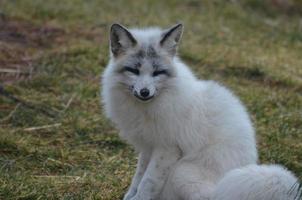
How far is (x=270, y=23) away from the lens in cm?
1112

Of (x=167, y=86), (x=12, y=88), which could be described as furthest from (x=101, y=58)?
(x=167, y=86)

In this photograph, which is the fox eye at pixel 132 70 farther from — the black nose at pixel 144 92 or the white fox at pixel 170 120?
the black nose at pixel 144 92

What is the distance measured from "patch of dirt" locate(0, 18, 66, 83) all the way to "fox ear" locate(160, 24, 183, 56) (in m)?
3.21

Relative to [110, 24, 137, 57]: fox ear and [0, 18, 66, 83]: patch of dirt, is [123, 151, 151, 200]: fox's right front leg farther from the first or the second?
[0, 18, 66, 83]: patch of dirt

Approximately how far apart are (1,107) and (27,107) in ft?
0.87

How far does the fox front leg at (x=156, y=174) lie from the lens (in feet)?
15.6

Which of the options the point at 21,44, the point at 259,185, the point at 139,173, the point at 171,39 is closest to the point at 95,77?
the point at 21,44

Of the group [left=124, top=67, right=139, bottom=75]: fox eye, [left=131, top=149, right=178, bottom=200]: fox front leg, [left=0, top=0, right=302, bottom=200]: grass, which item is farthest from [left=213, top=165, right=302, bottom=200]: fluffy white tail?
[left=0, top=0, right=302, bottom=200]: grass

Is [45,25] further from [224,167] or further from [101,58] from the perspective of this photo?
[224,167]

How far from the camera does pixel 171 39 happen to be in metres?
4.90

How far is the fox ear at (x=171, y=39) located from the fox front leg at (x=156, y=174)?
734 mm

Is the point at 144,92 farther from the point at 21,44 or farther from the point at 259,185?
the point at 21,44

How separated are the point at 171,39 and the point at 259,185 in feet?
4.23

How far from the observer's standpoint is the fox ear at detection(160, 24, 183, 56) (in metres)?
4.85
